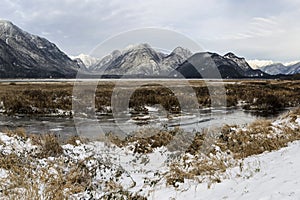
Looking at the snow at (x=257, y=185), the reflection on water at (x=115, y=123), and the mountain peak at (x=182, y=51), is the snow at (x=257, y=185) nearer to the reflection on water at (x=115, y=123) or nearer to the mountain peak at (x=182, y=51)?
the reflection on water at (x=115, y=123)

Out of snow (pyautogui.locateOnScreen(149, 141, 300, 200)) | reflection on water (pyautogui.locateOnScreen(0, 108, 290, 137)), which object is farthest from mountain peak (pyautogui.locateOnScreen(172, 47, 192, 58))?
snow (pyautogui.locateOnScreen(149, 141, 300, 200))

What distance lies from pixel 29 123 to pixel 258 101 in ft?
77.3

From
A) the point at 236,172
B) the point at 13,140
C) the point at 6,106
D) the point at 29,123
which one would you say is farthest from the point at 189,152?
the point at 6,106

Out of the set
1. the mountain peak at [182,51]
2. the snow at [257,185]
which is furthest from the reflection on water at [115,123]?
the snow at [257,185]

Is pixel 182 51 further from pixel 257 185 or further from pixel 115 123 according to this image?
pixel 257 185

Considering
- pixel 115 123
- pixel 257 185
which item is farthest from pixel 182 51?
pixel 257 185

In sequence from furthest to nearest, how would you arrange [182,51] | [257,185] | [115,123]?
[182,51]
[115,123]
[257,185]

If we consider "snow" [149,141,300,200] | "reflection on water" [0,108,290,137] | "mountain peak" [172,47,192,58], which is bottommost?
"reflection on water" [0,108,290,137]

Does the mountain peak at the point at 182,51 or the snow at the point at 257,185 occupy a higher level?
the mountain peak at the point at 182,51

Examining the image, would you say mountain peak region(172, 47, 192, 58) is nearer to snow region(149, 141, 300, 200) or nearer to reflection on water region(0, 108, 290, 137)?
reflection on water region(0, 108, 290, 137)

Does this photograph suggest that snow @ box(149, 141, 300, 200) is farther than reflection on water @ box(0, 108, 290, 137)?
No

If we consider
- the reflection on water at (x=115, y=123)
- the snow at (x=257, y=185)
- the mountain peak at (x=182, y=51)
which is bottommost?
the reflection on water at (x=115, y=123)

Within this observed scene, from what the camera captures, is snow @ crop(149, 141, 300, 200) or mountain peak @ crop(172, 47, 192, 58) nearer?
snow @ crop(149, 141, 300, 200)

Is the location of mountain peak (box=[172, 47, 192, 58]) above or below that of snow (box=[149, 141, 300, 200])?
above
